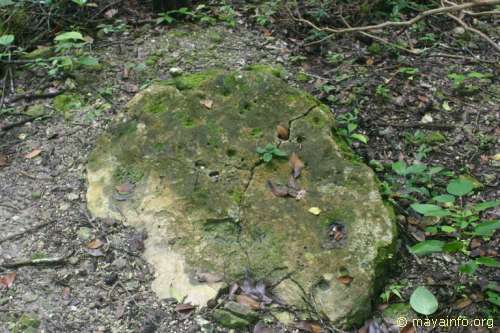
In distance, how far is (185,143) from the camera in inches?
125

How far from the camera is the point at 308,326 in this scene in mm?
2506

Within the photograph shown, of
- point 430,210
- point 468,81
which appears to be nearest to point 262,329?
point 430,210

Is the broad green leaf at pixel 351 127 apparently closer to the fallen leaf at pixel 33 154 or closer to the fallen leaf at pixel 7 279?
the fallen leaf at pixel 33 154

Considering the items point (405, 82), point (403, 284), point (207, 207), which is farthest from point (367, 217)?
point (405, 82)

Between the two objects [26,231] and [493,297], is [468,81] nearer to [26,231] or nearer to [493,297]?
[493,297]

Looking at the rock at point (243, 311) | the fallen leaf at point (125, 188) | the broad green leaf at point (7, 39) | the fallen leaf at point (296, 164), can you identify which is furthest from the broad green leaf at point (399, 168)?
the broad green leaf at point (7, 39)

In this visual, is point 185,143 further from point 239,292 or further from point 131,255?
point 239,292

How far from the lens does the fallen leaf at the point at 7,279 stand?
8.86ft

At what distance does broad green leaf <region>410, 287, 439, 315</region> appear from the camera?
7.52 feet

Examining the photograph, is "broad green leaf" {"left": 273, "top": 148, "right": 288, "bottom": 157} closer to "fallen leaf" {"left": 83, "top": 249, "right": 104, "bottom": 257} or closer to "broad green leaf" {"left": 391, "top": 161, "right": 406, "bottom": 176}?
"broad green leaf" {"left": 391, "top": 161, "right": 406, "bottom": 176}

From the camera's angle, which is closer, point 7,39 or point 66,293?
point 66,293

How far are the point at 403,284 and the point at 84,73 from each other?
2.81 meters

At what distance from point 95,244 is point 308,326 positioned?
1.26 meters

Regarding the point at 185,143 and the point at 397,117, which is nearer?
the point at 185,143
